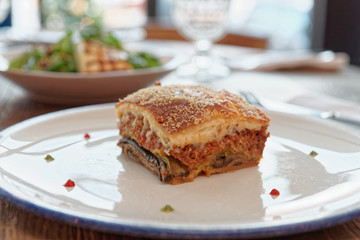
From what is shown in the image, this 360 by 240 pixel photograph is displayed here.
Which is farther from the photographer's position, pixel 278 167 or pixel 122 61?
pixel 122 61

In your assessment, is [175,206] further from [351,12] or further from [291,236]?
[351,12]

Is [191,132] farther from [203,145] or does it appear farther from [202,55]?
[202,55]

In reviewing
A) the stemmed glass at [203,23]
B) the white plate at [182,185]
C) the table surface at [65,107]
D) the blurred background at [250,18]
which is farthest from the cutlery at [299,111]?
the blurred background at [250,18]

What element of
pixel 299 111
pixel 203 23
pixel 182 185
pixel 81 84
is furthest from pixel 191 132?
pixel 203 23

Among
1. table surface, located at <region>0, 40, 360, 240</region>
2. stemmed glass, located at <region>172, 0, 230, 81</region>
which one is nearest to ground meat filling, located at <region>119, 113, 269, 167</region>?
table surface, located at <region>0, 40, 360, 240</region>

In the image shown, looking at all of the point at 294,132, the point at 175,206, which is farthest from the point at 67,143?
the point at 294,132

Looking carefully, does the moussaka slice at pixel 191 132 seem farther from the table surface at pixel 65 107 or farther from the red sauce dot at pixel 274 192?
the table surface at pixel 65 107
